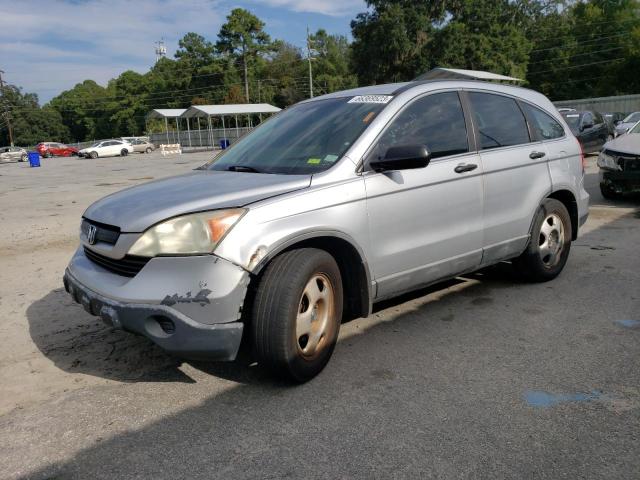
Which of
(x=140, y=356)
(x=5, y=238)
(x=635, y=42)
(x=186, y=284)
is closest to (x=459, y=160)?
(x=186, y=284)

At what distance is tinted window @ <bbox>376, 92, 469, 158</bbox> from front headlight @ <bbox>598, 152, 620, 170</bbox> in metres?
6.23

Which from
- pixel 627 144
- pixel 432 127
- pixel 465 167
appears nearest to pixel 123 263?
pixel 432 127

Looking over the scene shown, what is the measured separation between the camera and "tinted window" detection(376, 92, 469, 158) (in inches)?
150

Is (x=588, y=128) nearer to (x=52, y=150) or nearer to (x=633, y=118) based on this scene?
(x=633, y=118)

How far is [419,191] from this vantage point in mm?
3797

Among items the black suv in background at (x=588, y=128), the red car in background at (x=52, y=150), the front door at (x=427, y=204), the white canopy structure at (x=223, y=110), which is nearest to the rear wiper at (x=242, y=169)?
the front door at (x=427, y=204)

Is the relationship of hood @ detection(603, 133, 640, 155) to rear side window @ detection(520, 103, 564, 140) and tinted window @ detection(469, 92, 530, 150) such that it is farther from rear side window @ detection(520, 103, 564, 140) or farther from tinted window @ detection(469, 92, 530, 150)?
tinted window @ detection(469, 92, 530, 150)

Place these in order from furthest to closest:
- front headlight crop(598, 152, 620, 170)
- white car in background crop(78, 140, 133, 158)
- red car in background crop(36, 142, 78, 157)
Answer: red car in background crop(36, 142, 78, 157) < white car in background crop(78, 140, 133, 158) < front headlight crop(598, 152, 620, 170)

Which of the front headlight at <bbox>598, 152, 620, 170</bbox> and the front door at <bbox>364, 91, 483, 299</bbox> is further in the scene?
the front headlight at <bbox>598, 152, 620, 170</bbox>

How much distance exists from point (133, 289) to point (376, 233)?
4.99 feet

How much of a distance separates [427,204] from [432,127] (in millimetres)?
622

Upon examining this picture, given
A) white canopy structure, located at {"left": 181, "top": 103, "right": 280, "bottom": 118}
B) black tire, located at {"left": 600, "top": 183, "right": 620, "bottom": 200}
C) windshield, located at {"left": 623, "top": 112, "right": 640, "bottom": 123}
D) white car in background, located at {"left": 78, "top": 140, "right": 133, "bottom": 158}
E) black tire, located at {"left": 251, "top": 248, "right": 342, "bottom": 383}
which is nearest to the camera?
black tire, located at {"left": 251, "top": 248, "right": 342, "bottom": 383}

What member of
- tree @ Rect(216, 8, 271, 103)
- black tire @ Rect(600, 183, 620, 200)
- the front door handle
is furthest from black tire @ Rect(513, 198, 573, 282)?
tree @ Rect(216, 8, 271, 103)

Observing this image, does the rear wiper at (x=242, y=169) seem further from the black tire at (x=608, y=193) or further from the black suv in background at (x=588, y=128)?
the black suv in background at (x=588, y=128)
